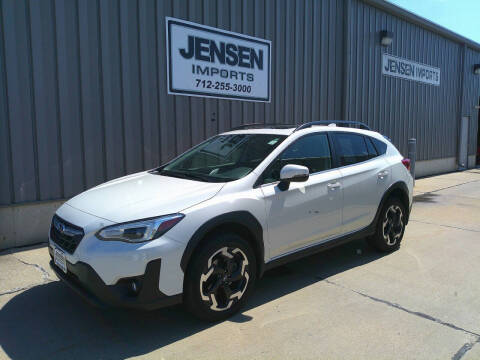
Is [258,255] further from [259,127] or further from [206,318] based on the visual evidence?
[259,127]

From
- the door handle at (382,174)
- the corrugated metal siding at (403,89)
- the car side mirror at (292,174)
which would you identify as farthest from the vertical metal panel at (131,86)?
the corrugated metal siding at (403,89)

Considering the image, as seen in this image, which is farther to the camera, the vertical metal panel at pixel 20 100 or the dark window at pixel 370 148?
the vertical metal panel at pixel 20 100

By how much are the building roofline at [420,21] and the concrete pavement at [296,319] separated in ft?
28.1

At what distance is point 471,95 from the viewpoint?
16.2m

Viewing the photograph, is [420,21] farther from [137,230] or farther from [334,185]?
[137,230]

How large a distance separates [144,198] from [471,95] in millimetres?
17250

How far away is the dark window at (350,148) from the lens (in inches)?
175

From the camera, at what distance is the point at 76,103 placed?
5645 millimetres

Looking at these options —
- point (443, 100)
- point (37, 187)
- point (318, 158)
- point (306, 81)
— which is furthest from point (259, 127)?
point (443, 100)

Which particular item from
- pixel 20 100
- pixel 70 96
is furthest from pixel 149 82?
pixel 20 100

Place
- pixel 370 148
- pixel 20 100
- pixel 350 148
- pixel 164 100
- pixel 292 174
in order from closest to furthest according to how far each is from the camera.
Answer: pixel 292 174, pixel 350 148, pixel 370 148, pixel 20 100, pixel 164 100

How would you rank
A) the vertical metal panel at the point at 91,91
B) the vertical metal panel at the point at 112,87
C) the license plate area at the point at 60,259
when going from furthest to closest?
the vertical metal panel at the point at 112,87
the vertical metal panel at the point at 91,91
the license plate area at the point at 60,259

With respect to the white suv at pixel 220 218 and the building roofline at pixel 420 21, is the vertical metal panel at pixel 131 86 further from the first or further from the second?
the building roofline at pixel 420 21

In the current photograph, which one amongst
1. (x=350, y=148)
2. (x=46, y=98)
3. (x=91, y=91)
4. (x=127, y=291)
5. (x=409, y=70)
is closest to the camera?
(x=127, y=291)
